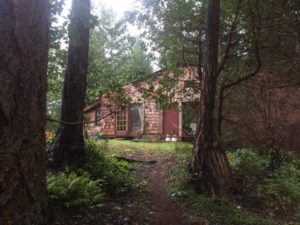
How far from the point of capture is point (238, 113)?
11.8 metres

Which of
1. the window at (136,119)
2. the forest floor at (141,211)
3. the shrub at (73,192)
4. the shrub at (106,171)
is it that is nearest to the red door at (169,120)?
the window at (136,119)

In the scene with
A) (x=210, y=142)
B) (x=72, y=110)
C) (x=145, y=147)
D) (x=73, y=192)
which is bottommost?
(x=73, y=192)

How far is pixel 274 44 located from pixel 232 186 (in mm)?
5128

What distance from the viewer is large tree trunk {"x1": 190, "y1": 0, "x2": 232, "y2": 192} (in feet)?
24.6

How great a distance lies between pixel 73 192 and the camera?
5117 millimetres

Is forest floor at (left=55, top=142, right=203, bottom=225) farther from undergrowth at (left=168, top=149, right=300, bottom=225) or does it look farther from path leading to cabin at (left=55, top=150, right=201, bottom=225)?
undergrowth at (left=168, top=149, right=300, bottom=225)

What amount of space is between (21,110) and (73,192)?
2.98 meters

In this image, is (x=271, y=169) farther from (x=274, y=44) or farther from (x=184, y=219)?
(x=184, y=219)

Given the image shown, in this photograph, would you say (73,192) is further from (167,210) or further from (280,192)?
(280,192)

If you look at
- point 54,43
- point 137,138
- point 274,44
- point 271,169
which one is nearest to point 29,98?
point 54,43

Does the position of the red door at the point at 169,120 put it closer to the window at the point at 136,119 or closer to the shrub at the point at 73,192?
the window at the point at 136,119

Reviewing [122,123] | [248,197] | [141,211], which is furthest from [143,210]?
[122,123]

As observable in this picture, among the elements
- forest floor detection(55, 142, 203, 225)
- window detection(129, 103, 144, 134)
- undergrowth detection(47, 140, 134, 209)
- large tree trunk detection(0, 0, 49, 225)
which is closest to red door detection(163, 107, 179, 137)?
window detection(129, 103, 144, 134)

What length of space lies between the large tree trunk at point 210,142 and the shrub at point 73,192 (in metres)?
2.81
